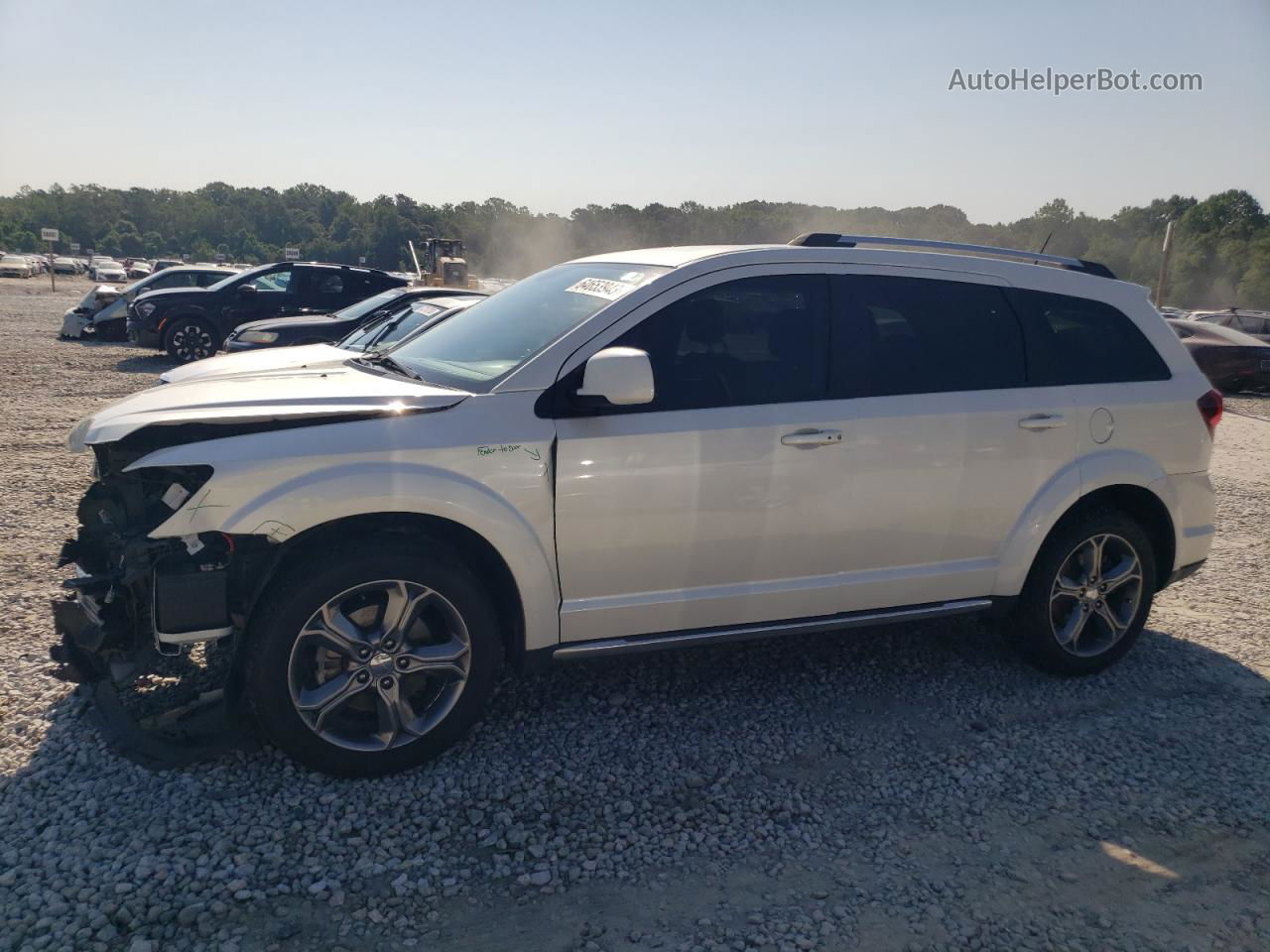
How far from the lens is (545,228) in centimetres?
9556

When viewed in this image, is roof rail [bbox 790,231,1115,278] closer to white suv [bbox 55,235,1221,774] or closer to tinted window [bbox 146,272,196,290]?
white suv [bbox 55,235,1221,774]

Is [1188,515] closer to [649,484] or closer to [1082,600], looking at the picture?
[1082,600]

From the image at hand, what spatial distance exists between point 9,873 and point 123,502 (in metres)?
1.28

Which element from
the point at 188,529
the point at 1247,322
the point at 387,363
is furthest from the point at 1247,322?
the point at 188,529

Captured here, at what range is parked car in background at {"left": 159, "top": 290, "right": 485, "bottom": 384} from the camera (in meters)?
5.21

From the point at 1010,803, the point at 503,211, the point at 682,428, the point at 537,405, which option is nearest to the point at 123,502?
the point at 537,405

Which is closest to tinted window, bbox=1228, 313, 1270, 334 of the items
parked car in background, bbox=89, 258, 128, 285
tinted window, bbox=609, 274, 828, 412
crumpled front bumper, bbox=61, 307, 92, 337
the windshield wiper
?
tinted window, bbox=609, 274, 828, 412

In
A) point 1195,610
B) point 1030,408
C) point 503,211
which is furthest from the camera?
point 503,211

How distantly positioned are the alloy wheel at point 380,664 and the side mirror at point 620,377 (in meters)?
0.98

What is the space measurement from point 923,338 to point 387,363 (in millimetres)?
2523

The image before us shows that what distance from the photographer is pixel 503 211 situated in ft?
350

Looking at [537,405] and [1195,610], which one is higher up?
[537,405]

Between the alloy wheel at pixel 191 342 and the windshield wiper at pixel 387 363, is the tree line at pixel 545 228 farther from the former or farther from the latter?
the windshield wiper at pixel 387 363

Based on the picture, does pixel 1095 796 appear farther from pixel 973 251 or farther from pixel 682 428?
pixel 973 251
